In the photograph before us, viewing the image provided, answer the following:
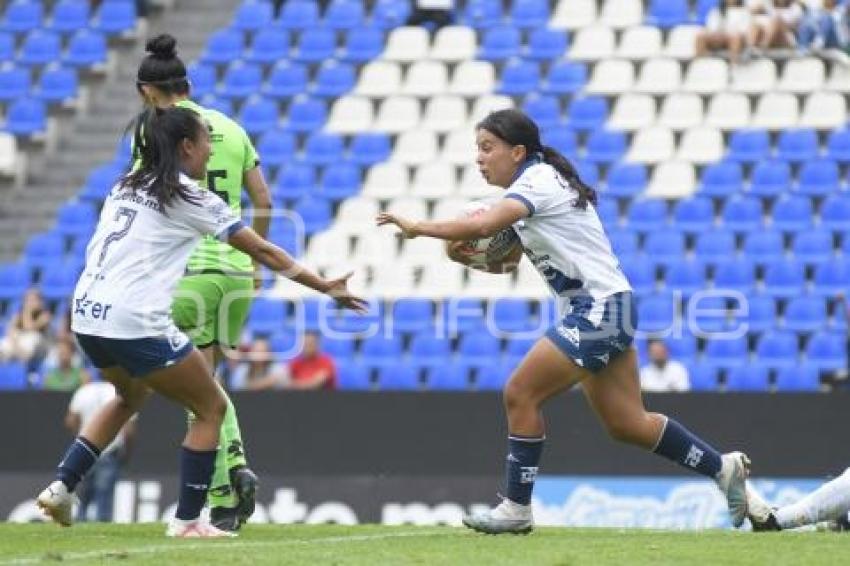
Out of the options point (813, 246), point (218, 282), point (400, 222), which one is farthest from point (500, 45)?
point (400, 222)

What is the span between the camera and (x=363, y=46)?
20.8 meters

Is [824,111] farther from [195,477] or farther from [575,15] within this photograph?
[195,477]

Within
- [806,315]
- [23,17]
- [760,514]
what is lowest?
[760,514]

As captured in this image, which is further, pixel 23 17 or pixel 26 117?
pixel 23 17

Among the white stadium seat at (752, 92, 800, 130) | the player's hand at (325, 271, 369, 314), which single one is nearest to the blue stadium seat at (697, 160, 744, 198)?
the white stadium seat at (752, 92, 800, 130)

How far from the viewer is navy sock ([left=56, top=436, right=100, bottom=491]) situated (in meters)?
8.80

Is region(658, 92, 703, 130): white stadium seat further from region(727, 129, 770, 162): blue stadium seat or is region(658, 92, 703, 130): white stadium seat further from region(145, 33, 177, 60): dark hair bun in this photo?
region(145, 33, 177, 60): dark hair bun

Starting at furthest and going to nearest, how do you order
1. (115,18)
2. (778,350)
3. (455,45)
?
(115,18)
(455,45)
(778,350)

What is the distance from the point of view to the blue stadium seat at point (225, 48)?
69.9 feet

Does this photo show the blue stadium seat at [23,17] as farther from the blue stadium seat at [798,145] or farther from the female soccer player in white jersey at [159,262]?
the female soccer player in white jersey at [159,262]

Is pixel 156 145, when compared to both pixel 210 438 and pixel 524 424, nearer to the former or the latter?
pixel 210 438

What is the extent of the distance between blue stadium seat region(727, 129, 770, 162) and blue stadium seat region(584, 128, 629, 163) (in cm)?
115

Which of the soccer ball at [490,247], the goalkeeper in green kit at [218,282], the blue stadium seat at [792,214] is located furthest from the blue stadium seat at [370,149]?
the soccer ball at [490,247]

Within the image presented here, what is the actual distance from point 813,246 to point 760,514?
860cm
